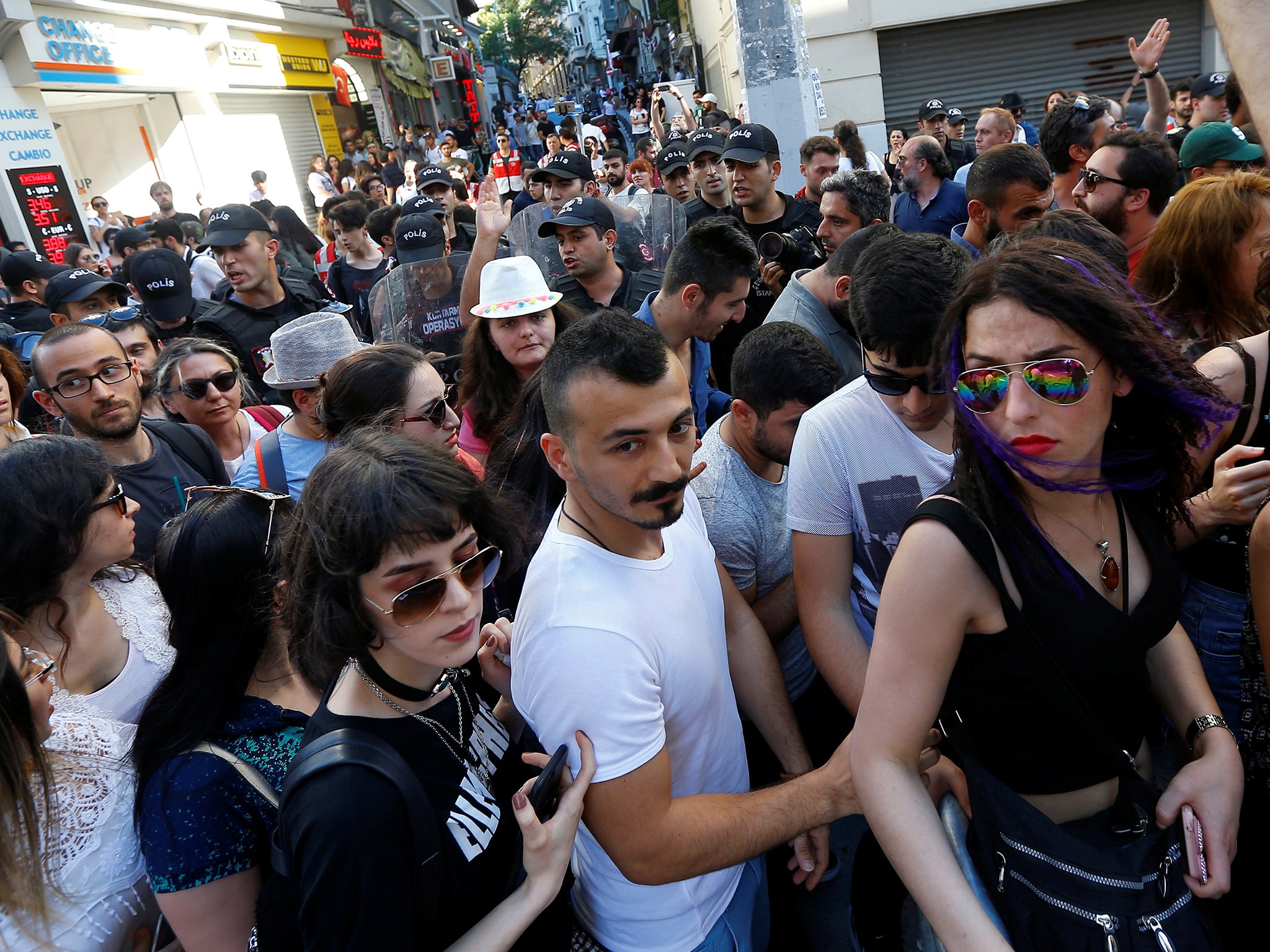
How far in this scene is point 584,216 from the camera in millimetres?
5051

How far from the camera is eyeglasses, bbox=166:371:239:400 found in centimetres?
385

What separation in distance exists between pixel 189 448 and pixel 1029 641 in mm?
3454

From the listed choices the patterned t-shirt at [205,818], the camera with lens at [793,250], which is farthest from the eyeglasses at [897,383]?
the camera with lens at [793,250]

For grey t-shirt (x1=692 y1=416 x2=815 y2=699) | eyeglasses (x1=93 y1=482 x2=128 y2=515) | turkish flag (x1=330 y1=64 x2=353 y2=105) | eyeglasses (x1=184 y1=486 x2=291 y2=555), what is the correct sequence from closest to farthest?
eyeglasses (x1=184 y1=486 x2=291 y2=555), eyeglasses (x1=93 y1=482 x2=128 y2=515), grey t-shirt (x1=692 y1=416 x2=815 y2=699), turkish flag (x1=330 y1=64 x2=353 y2=105)

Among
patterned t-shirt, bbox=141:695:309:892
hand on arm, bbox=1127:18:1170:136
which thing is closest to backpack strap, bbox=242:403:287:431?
patterned t-shirt, bbox=141:695:309:892

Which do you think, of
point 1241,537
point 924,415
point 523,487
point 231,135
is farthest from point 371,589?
point 231,135

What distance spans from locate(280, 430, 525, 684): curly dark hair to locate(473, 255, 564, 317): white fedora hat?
2125 millimetres

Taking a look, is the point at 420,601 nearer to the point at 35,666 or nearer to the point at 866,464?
the point at 35,666

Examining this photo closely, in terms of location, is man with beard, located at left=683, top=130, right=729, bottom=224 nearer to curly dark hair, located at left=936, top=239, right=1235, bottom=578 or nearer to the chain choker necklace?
curly dark hair, located at left=936, top=239, right=1235, bottom=578

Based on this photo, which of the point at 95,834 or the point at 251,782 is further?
the point at 95,834

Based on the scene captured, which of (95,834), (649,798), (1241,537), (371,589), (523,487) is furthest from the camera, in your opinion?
(523,487)

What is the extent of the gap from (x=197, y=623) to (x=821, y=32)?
14.0 meters

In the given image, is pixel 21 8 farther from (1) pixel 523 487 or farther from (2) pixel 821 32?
(1) pixel 523 487

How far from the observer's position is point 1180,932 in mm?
1412
